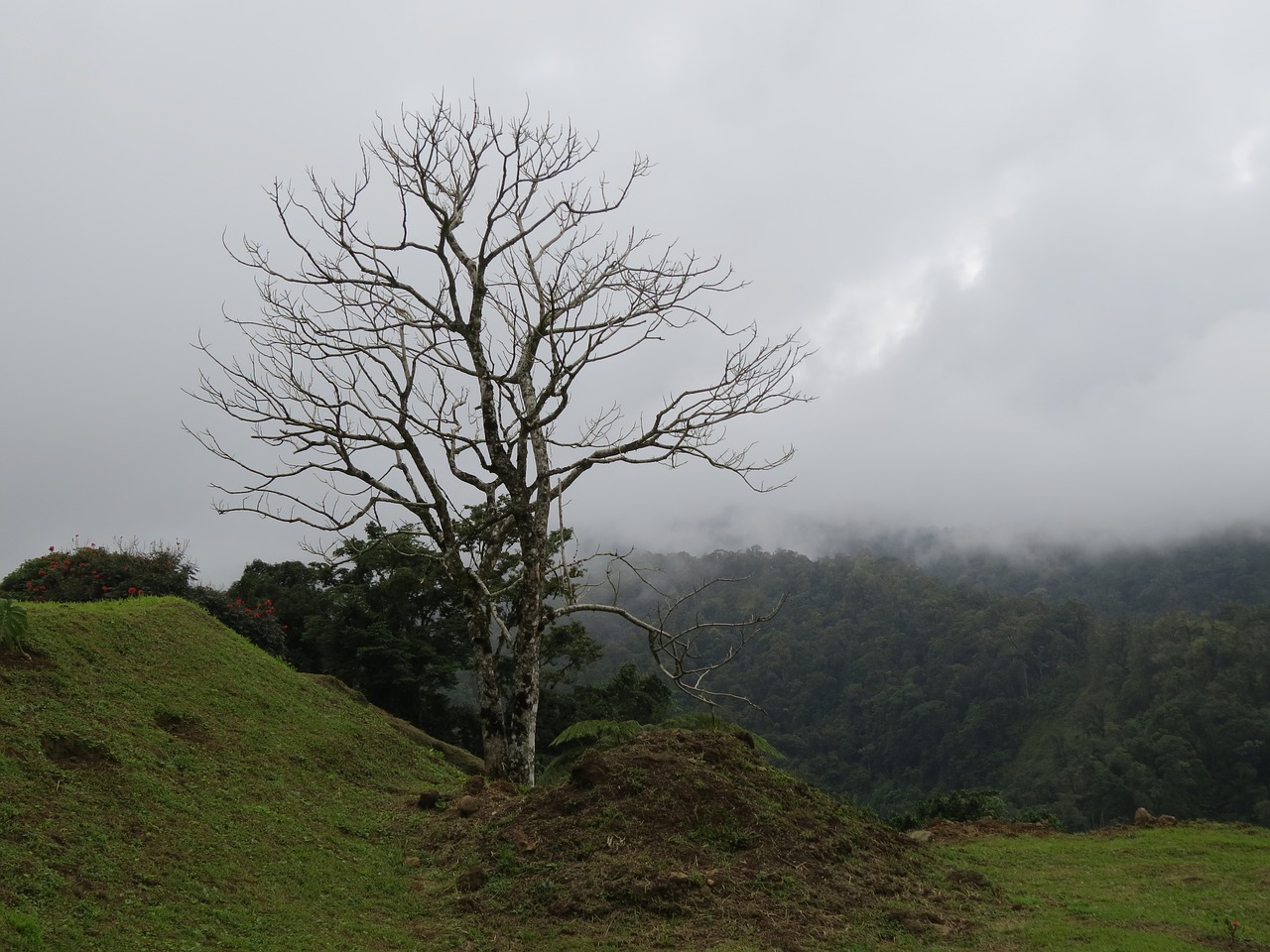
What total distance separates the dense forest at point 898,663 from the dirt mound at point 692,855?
9.13 ft

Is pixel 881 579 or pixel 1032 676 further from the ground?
pixel 881 579

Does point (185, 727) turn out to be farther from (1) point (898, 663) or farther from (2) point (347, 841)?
(1) point (898, 663)

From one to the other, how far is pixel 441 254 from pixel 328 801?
7.09m

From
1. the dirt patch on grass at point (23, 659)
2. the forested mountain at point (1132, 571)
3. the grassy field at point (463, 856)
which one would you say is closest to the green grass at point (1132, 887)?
the grassy field at point (463, 856)

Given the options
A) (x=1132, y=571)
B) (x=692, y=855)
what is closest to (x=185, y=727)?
(x=692, y=855)

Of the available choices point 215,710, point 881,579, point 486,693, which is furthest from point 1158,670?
point 215,710

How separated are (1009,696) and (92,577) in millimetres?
61217

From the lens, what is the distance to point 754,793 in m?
9.74

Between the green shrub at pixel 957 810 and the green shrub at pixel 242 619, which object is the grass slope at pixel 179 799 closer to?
the green shrub at pixel 242 619

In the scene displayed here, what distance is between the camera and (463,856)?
8.84 metres

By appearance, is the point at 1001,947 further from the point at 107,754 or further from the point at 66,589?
the point at 66,589

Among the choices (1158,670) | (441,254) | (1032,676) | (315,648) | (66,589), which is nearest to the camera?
(441,254)

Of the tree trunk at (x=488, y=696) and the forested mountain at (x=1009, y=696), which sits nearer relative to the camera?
the tree trunk at (x=488, y=696)

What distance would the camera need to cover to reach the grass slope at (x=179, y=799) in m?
6.02
